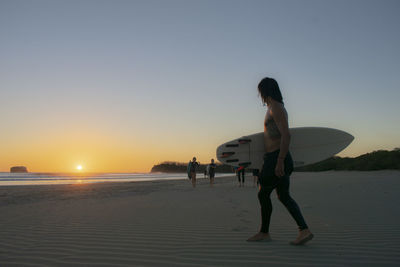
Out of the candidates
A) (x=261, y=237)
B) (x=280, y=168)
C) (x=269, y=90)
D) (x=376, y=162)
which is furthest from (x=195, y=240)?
(x=376, y=162)

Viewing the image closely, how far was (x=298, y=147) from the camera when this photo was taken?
14.8ft

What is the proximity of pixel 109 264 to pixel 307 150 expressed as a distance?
3.40m

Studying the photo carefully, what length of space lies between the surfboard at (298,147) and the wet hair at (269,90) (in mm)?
1030

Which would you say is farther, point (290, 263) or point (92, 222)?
point (92, 222)

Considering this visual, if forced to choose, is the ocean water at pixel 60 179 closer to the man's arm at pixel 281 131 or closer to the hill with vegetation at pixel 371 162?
the hill with vegetation at pixel 371 162

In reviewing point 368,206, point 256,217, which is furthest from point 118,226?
point 368,206

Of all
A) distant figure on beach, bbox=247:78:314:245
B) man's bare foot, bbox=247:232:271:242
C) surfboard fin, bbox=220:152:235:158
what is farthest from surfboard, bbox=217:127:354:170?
man's bare foot, bbox=247:232:271:242

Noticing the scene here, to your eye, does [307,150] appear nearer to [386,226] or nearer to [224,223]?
[386,226]

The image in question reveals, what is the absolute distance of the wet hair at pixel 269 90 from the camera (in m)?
3.30

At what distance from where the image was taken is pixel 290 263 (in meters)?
2.49

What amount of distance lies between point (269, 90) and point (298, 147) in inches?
62.3

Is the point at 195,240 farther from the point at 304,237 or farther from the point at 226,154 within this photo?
the point at 226,154

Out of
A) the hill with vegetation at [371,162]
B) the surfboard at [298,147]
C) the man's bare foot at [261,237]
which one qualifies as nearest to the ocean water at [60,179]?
the hill with vegetation at [371,162]

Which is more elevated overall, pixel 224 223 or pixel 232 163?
pixel 232 163
